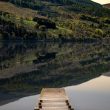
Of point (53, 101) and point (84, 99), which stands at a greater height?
point (53, 101)

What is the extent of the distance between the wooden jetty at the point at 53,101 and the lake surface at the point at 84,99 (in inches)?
72.2

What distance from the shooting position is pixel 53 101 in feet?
140

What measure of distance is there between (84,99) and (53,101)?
30.7 ft

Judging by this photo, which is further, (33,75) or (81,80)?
(33,75)

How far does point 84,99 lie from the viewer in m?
51.0

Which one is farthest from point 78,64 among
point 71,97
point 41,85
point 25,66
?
point 71,97

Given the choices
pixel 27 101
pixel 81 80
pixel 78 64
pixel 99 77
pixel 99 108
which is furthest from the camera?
pixel 78 64

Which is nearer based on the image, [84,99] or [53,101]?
[53,101]

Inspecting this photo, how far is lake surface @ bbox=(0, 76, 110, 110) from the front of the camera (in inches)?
1790

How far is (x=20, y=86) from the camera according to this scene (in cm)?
6494

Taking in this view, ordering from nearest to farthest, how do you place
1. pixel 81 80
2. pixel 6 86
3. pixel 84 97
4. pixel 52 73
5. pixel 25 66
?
1. pixel 84 97
2. pixel 6 86
3. pixel 81 80
4. pixel 52 73
5. pixel 25 66

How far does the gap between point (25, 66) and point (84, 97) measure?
149ft

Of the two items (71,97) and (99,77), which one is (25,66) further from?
(71,97)

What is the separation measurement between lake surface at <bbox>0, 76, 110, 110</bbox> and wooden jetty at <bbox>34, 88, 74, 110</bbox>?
1833 mm
